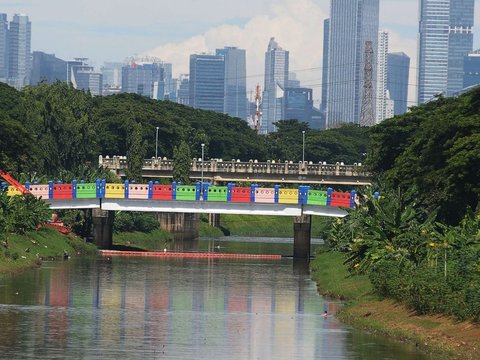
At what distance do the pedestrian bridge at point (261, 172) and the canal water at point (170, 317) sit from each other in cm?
6869

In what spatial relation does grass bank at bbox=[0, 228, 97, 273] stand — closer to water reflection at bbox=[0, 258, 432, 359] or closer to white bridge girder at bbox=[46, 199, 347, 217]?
water reflection at bbox=[0, 258, 432, 359]

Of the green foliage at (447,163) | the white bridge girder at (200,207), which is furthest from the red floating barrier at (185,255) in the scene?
the green foliage at (447,163)

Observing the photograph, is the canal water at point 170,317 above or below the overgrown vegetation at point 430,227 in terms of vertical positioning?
below

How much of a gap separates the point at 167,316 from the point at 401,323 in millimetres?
10253

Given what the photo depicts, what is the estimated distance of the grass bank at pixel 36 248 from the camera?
83.2m

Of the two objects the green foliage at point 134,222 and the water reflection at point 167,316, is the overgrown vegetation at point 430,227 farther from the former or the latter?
the green foliage at point 134,222

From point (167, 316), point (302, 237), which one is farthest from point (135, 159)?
point (167, 316)

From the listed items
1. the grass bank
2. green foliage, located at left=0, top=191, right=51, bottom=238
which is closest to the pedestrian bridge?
the grass bank

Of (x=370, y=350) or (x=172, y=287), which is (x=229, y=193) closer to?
(x=172, y=287)

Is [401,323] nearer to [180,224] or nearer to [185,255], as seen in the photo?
[185,255]

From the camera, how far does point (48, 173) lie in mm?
123625

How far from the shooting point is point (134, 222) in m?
132

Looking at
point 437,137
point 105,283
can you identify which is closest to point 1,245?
point 105,283

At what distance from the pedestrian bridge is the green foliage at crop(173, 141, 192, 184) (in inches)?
166
